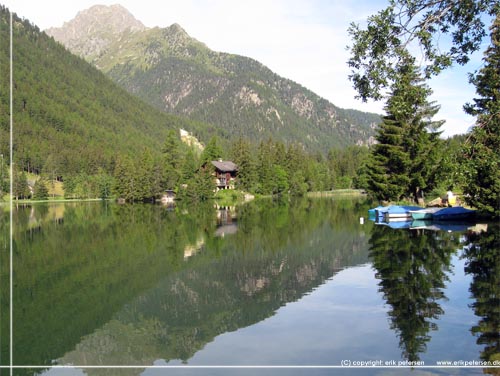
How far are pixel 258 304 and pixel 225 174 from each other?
113016 mm

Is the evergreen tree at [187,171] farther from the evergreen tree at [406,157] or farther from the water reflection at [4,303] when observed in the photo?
the water reflection at [4,303]

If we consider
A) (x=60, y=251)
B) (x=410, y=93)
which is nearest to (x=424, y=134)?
(x=60, y=251)

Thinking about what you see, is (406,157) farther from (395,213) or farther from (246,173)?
(246,173)

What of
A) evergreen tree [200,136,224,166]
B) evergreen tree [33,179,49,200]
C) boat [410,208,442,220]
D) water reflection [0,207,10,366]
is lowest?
water reflection [0,207,10,366]

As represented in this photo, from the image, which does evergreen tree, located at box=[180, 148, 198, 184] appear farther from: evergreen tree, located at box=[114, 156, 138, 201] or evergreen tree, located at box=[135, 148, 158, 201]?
evergreen tree, located at box=[114, 156, 138, 201]

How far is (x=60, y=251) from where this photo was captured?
113ft

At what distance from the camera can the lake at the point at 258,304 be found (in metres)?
14.0

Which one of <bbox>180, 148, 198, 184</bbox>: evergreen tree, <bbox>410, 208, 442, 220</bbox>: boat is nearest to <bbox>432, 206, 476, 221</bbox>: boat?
<bbox>410, 208, 442, 220</bbox>: boat

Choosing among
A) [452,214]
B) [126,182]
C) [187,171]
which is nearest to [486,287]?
[452,214]

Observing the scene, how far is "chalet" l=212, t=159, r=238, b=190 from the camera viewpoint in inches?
5108

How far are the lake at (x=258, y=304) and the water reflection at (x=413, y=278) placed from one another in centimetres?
8

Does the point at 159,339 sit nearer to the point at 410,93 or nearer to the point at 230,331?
the point at 230,331

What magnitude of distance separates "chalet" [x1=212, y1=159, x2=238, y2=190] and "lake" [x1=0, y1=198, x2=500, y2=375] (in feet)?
306

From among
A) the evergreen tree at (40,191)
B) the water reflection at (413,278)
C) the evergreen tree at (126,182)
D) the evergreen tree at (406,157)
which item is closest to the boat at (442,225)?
the water reflection at (413,278)
